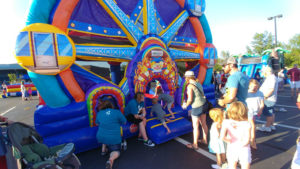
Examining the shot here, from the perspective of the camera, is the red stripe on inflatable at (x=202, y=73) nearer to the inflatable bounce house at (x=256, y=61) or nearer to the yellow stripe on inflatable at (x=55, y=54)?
the yellow stripe on inflatable at (x=55, y=54)

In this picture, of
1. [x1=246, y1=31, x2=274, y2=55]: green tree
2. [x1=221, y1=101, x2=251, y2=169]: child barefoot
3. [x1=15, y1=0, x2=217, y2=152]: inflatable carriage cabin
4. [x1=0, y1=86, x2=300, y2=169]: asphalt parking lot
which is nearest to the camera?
[x1=221, y1=101, x2=251, y2=169]: child barefoot

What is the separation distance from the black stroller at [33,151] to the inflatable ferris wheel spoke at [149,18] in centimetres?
351

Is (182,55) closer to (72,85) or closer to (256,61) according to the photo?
(72,85)

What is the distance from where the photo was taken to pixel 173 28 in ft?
16.7

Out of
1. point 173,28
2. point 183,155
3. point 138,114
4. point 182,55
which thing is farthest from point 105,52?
point 183,155

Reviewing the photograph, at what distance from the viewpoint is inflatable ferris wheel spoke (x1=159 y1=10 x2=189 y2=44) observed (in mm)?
4863

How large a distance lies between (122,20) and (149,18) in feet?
2.96

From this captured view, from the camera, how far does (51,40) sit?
9.77 ft

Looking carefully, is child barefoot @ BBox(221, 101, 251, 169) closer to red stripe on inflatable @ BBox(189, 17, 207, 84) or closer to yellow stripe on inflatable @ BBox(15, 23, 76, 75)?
yellow stripe on inflatable @ BBox(15, 23, 76, 75)

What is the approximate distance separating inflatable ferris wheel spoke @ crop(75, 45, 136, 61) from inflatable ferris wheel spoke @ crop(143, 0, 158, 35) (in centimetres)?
80

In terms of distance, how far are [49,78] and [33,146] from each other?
134cm

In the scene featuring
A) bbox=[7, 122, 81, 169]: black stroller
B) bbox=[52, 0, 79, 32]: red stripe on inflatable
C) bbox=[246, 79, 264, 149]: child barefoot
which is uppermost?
bbox=[52, 0, 79, 32]: red stripe on inflatable

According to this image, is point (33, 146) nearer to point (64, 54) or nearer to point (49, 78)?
point (49, 78)

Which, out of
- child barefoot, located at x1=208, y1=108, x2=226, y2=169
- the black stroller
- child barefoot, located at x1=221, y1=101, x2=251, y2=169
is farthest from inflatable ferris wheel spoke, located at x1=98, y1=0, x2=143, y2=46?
child barefoot, located at x1=221, y1=101, x2=251, y2=169
